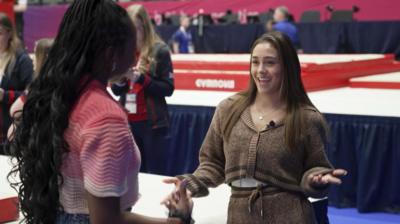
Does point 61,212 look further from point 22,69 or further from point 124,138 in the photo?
point 22,69

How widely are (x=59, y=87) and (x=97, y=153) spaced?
0.17 meters

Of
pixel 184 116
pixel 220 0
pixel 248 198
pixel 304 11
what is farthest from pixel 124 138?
pixel 220 0

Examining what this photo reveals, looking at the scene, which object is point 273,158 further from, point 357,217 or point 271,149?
point 357,217

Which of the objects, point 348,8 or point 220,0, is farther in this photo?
point 220,0

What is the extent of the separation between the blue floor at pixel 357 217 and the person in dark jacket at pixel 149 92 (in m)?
1.56

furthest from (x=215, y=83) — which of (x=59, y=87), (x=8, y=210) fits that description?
(x=59, y=87)

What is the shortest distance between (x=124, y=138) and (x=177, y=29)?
12216 millimetres

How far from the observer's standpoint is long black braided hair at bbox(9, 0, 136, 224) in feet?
4.82

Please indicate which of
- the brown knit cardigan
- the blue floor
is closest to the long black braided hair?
the brown knit cardigan

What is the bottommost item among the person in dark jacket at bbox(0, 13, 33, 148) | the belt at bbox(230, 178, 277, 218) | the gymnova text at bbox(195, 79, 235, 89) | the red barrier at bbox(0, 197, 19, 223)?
the gymnova text at bbox(195, 79, 235, 89)

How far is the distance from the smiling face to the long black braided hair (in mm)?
997

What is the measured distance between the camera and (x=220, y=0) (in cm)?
1494

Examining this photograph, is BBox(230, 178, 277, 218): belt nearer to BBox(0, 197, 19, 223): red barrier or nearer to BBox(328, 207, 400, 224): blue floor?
BBox(0, 197, 19, 223): red barrier

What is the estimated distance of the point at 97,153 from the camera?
55.9 inches
